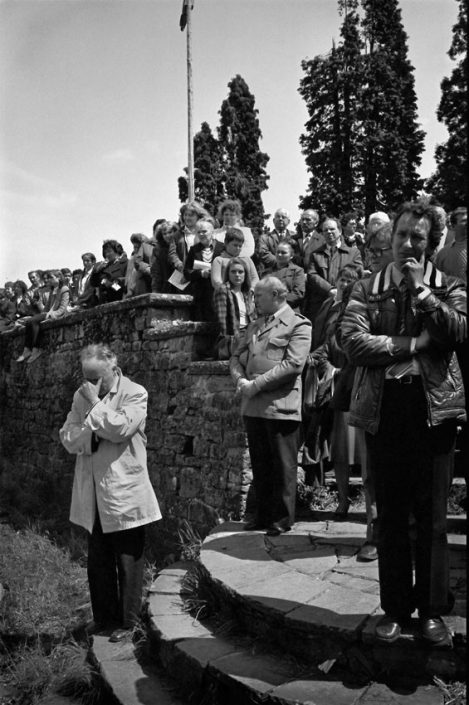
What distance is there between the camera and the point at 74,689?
166 inches

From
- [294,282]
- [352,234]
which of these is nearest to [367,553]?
[294,282]

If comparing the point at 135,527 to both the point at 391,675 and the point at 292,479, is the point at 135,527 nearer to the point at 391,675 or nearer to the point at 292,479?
the point at 292,479

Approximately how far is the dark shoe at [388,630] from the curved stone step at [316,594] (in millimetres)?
52

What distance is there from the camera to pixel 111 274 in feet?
35.8

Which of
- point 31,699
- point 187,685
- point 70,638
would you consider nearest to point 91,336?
point 70,638

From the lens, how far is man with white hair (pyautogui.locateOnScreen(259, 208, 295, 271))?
355 inches

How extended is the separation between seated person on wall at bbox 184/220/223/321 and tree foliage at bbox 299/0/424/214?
15340 millimetres

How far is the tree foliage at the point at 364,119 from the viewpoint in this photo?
23.0 m

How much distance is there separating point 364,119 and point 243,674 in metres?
22.8

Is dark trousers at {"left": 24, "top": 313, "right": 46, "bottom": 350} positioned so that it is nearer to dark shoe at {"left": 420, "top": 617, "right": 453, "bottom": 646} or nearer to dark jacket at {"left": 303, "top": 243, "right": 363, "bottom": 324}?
dark jacket at {"left": 303, "top": 243, "right": 363, "bottom": 324}

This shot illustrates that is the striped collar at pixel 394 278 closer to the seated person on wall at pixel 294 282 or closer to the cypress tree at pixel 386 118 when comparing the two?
the seated person on wall at pixel 294 282

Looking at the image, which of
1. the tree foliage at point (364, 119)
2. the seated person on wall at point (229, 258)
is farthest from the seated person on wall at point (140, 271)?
the tree foliage at point (364, 119)

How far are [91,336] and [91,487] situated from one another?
6.00 m

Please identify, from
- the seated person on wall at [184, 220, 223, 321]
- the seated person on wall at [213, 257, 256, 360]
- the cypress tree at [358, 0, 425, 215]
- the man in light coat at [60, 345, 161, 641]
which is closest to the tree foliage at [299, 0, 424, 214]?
the cypress tree at [358, 0, 425, 215]
